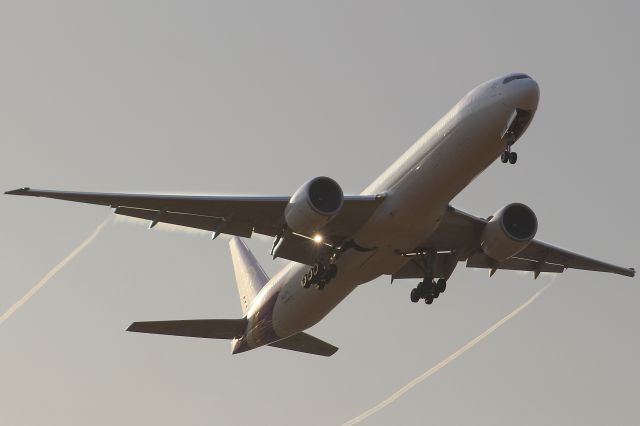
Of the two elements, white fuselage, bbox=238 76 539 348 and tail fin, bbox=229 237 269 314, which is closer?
white fuselage, bbox=238 76 539 348

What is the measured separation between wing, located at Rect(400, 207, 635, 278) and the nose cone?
16.5ft

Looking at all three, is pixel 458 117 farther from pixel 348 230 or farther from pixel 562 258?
pixel 562 258

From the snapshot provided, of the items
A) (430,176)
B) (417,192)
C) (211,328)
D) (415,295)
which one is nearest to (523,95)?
(430,176)

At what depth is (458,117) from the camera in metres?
32.5

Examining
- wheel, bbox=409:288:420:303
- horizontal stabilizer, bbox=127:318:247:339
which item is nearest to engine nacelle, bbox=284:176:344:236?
wheel, bbox=409:288:420:303

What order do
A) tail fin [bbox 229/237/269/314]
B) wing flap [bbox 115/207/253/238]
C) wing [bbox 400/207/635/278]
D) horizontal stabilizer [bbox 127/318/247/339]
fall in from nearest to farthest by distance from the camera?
wing flap [bbox 115/207/253/238], wing [bbox 400/207/635/278], horizontal stabilizer [bbox 127/318/247/339], tail fin [bbox 229/237/269/314]

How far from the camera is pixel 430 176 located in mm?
32625

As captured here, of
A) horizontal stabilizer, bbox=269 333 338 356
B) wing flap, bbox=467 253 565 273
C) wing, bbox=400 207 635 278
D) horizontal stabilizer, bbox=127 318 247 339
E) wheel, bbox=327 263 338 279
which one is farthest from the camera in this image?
horizontal stabilizer, bbox=269 333 338 356

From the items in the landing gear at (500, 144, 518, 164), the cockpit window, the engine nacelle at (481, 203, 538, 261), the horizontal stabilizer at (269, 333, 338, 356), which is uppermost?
the cockpit window

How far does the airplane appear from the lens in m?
32.2

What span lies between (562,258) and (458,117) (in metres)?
11.2

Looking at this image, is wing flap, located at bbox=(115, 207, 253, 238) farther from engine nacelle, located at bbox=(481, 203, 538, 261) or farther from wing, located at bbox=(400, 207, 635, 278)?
engine nacelle, located at bbox=(481, 203, 538, 261)

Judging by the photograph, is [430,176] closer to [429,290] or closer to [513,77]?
[513,77]

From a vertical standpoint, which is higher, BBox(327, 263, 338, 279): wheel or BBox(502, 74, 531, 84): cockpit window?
BBox(502, 74, 531, 84): cockpit window
